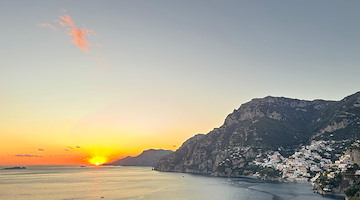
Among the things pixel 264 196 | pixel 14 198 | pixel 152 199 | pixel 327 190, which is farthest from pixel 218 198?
pixel 14 198

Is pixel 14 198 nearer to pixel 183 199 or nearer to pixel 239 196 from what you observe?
pixel 183 199

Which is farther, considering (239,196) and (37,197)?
(37,197)

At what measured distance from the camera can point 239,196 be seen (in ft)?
436

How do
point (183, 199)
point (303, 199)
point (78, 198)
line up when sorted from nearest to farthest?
point (303, 199), point (183, 199), point (78, 198)

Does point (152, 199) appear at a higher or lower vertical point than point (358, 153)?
lower

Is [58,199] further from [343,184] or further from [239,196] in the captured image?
[343,184]

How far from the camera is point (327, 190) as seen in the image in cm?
13262

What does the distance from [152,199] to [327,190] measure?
263 feet

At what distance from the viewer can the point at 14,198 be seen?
139750 millimetres

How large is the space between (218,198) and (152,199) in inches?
1172

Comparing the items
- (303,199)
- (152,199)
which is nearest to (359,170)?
(303,199)

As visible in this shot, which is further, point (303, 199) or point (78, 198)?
point (78, 198)

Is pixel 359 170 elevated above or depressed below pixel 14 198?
above

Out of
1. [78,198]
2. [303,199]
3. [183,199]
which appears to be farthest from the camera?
[78,198]
